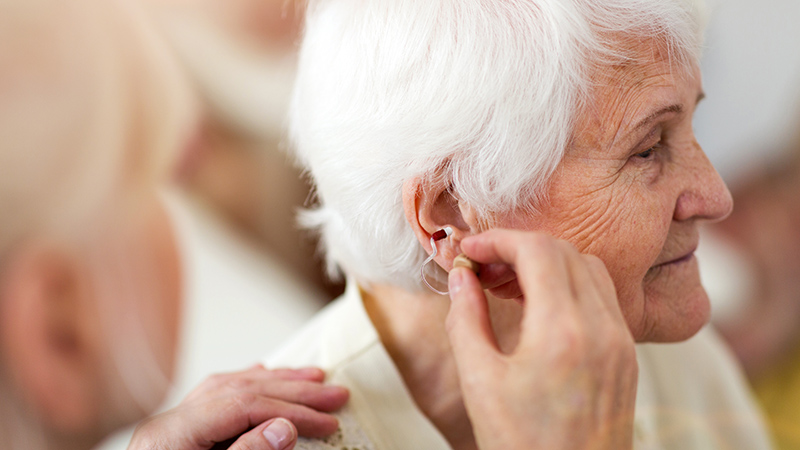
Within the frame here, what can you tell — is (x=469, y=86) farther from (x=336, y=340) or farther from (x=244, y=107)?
(x=244, y=107)

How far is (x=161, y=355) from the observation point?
1207 millimetres

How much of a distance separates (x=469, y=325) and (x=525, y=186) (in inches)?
10.0

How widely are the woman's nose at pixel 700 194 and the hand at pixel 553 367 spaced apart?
28 cm

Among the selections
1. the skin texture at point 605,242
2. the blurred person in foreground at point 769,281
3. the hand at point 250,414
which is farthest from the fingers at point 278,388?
the blurred person in foreground at point 769,281

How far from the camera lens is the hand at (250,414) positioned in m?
0.75

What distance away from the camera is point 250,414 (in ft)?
2.60

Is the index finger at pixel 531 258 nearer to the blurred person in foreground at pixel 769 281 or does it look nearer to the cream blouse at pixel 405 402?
the cream blouse at pixel 405 402

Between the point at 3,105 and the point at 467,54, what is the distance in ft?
1.78

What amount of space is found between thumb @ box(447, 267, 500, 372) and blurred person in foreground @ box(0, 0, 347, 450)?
1.04 ft

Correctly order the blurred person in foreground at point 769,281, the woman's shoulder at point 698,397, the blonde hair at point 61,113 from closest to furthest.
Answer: the blonde hair at point 61,113 → the blurred person in foreground at point 769,281 → the woman's shoulder at point 698,397

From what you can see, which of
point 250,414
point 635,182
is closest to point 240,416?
point 250,414

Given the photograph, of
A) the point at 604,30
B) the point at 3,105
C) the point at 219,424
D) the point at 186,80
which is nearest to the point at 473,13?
the point at 604,30

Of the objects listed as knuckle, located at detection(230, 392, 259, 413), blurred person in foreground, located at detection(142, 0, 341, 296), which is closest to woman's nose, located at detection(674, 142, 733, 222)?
knuckle, located at detection(230, 392, 259, 413)

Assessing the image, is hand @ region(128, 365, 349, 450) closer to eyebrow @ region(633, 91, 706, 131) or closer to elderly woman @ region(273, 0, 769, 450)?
elderly woman @ region(273, 0, 769, 450)
